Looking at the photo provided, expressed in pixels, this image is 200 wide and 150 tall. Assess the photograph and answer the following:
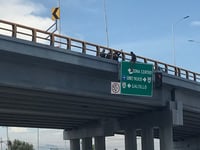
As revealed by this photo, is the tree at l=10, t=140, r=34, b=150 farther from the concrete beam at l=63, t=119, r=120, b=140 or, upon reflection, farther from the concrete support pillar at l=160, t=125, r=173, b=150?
the concrete support pillar at l=160, t=125, r=173, b=150

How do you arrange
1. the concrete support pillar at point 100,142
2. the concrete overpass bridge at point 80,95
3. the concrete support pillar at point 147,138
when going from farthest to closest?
the concrete support pillar at point 100,142, the concrete support pillar at point 147,138, the concrete overpass bridge at point 80,95

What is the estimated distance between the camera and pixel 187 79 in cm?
4278

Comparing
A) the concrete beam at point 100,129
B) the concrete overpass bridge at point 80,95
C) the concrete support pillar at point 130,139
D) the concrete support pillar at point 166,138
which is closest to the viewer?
the concrete overpass bridge at point 80,95

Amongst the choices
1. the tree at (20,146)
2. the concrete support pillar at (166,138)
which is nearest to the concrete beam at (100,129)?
the concrete support pillar at (166,138)

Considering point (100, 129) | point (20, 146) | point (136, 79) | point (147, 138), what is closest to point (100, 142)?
point (100, 129)

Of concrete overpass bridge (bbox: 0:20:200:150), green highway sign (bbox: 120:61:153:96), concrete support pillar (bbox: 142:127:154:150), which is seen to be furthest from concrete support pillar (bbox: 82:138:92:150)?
green highway sign (bbox: 120:61:153:96)

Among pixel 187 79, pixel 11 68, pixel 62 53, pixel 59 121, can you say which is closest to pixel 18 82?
pixel 11 68

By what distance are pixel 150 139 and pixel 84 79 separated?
15979mm

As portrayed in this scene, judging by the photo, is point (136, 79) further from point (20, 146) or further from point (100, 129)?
point (20, 146)

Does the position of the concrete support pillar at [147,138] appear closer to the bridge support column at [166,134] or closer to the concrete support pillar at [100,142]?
the bridge support column at [166,134]

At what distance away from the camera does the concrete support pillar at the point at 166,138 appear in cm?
4303

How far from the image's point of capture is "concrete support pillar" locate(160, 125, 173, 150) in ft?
141

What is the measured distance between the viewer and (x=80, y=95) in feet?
109

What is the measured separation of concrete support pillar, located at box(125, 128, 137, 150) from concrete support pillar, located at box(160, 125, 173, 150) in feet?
15.8
